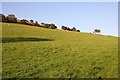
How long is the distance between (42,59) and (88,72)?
6.70 meters

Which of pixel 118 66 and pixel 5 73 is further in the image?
pixel 118 66

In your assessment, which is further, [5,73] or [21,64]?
[21,64]

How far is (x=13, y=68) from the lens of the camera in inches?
930

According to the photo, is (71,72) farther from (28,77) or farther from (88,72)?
(28,77)

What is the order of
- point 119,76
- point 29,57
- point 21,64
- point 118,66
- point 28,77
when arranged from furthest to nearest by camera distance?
point 29,57 < point 118,66 < point 21,64 < point 119,76 < point 28,77

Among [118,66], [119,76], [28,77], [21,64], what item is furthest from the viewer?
[118,66]

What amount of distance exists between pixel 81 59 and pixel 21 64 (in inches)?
298

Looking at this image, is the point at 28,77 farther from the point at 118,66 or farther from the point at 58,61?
the point at 118,66

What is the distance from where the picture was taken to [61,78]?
2134cm

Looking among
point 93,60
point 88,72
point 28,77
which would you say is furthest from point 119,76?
point 28,77

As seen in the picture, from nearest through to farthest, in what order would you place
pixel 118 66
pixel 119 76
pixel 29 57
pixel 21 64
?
pixel 119 76
pixel 21 64
pixel 118 66
pixel 29 57

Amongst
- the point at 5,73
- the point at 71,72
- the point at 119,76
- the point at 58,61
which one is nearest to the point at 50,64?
the point at 58,61

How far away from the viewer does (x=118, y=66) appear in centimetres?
2698

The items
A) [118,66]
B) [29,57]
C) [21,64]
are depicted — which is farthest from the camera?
[29,57]
